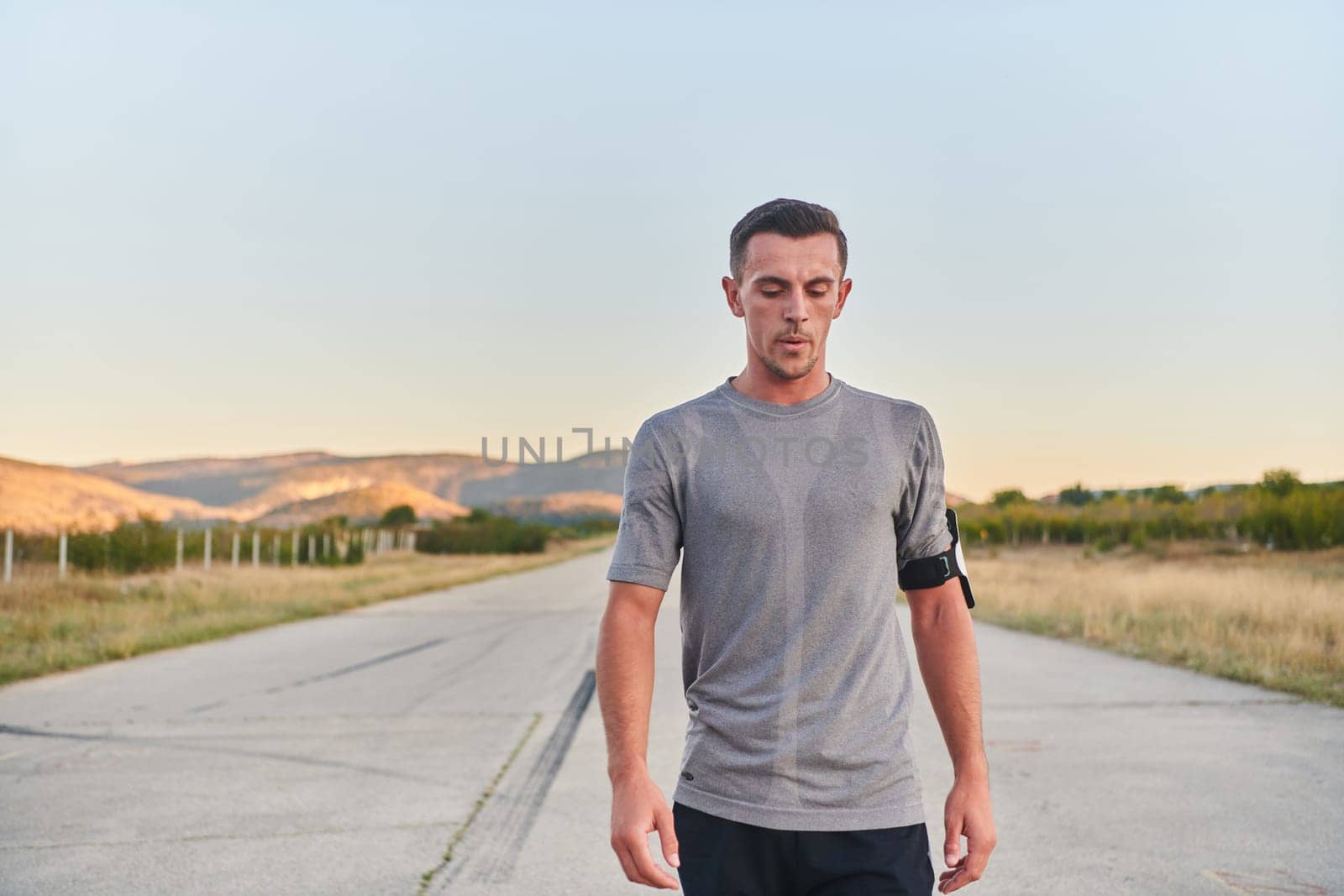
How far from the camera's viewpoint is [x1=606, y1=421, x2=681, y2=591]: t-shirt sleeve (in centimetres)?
264

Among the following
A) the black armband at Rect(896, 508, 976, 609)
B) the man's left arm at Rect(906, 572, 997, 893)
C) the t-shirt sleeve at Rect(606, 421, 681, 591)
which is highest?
the t-shirt sleeve at Rect(606, 421, 681, 591)

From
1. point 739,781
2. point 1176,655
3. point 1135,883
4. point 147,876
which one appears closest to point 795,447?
point 739,781

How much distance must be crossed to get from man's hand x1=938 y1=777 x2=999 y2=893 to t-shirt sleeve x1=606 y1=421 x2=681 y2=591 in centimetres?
75

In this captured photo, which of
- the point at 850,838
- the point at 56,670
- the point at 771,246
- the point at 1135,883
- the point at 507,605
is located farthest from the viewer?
the point at 507,605

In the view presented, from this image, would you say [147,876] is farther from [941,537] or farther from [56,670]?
[56,670]

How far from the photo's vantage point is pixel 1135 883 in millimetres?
5434

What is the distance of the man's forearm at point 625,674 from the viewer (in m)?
2.57

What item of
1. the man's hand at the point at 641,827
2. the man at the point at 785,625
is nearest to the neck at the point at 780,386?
the man at the point at 785,625

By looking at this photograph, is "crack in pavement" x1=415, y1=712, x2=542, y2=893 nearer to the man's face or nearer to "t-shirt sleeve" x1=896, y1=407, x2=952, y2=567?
"t-shirt sleeve" x1=896, y1=407, x2=952, y2=567

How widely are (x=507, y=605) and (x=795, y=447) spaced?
935 inches

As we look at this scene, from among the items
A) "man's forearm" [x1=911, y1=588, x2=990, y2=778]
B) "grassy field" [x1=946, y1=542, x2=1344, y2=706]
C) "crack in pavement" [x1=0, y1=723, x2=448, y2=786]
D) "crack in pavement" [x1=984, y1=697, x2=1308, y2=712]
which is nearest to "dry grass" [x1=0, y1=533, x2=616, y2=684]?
"crack in pavement" [x1=0, y1=723, x2=448, y2=786]

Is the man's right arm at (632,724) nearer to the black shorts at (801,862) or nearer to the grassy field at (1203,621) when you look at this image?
the black shorts at (801,862)

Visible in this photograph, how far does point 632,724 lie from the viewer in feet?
8.43

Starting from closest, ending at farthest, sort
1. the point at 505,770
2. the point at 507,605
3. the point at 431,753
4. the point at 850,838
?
1. the point at 850,838
2. the point at 505,770
3. the point at 431,753
4. the point at 507,605
